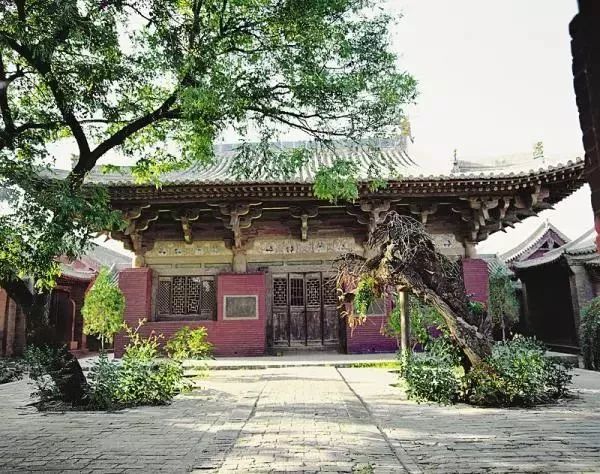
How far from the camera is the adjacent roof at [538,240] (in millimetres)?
20453

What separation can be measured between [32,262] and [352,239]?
347 inches

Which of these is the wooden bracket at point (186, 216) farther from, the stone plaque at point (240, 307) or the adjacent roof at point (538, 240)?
the adjacent roof at point (538, 240)

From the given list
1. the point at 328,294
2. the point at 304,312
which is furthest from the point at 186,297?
the point at 328,294

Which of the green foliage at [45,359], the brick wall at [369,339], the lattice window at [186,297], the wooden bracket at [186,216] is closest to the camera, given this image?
the green foliage at [45,359]

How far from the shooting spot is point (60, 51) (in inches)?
227

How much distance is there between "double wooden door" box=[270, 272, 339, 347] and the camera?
12.8 m

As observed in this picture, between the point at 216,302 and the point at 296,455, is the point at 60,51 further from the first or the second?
the point at 216,302

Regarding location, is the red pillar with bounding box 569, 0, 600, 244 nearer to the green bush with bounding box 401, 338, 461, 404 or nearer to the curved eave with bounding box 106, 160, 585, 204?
the green bush with bounding box 401, 338, 461, 404

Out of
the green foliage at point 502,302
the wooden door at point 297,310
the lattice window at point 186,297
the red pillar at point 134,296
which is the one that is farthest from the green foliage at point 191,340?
the green foliage at point 502,302

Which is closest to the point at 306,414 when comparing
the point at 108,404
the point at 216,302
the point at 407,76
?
the point at 108,404

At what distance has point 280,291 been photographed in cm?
1291

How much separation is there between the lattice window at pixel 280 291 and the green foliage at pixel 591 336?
22.7 ft

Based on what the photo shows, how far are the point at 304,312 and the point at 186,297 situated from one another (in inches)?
122

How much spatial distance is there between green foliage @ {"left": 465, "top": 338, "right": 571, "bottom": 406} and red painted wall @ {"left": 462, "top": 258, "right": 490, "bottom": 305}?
18.8 ft
